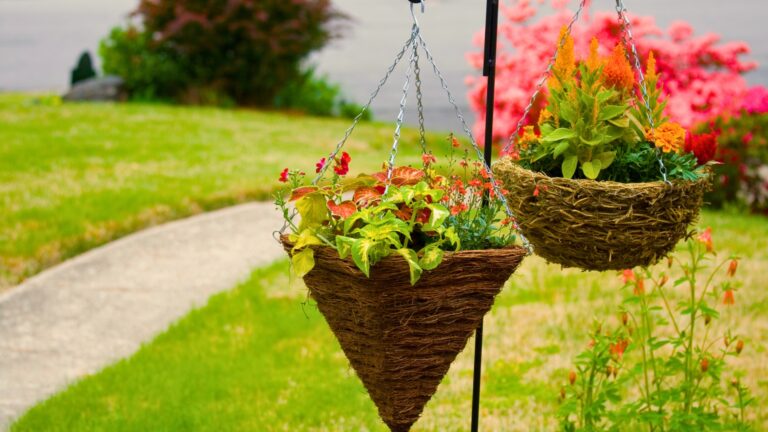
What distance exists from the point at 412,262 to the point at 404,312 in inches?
8.5

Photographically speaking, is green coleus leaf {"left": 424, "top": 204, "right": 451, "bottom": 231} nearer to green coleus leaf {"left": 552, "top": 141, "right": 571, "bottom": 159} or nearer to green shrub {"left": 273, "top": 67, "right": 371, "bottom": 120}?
green coleus leaf {"left": 552, "top": 141, "right": 571, "bottom": 159}

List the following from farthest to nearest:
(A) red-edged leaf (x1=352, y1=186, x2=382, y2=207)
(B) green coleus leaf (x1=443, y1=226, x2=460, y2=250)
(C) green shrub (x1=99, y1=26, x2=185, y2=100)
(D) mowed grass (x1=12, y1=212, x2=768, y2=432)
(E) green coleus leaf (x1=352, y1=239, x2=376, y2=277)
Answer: (C) green shrub (x1=99, y1=26, x2=185, y2=100)
(D) mowed grass (x1=12, y1=212, x2=768, y2=432)
(A) red-edged leaf (x1=352, y1=186, x2=382, y2=207)
(B) green coleus leaf (x1=443, y1=226, x2=460, y2=250)
(E) green coleus leaf (x1=352, y1=239, x2=376, y2=277)

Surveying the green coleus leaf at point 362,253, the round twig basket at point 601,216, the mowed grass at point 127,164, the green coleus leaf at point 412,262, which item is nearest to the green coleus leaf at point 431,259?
the green coleus leaf at point 412,262

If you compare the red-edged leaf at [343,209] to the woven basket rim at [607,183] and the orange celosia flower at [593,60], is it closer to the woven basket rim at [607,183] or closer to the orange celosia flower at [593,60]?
the woven basket rim at [607,183]

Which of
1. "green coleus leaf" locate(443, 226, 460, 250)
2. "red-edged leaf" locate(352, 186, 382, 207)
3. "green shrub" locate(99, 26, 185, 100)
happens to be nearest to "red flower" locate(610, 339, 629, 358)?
"green coleus leaf" locate(443, 226, 460, 250)

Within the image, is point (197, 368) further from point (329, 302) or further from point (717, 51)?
point (717, 51)

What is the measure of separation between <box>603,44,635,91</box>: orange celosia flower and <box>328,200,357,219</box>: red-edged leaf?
3.38 feet

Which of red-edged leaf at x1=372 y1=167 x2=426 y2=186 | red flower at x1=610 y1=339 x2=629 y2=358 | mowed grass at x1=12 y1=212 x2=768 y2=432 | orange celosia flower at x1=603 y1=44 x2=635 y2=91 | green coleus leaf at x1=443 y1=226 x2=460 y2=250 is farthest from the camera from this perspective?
mowed grass at x1=12 y1=212 x2=768 y2=432

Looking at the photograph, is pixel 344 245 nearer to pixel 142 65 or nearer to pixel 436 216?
pixel 436 216

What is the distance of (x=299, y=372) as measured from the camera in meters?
4.88

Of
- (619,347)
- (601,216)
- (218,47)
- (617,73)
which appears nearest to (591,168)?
(601,216)

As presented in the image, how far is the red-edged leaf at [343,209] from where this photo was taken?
7.93ft

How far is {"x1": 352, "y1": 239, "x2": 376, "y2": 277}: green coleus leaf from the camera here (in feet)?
7.06

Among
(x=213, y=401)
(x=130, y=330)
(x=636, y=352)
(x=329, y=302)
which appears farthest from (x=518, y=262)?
(x=130, y=330)
